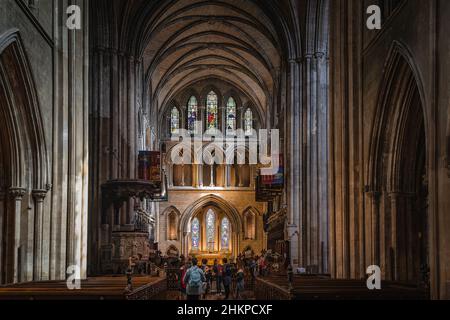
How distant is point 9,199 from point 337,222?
869 centimetres

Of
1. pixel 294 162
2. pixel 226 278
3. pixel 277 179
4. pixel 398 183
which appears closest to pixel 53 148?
pixel 398 183

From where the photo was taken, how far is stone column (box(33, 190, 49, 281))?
16234 millimetres

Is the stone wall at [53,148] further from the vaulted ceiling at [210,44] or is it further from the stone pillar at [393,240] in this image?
the vaulted ceiling at [210,44]

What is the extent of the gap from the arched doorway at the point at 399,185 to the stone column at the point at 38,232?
789cm

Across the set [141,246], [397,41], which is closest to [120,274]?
[141,246]

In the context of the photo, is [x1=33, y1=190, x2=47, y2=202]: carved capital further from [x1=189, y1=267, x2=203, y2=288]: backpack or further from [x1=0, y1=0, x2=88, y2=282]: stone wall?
[x1=189, y1=267, x2=203, y2=288]: backpack

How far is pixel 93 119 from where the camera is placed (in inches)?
1175

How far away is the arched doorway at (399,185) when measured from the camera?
16.8 m

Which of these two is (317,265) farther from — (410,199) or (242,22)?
(242,22)

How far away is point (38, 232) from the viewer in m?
16.3
